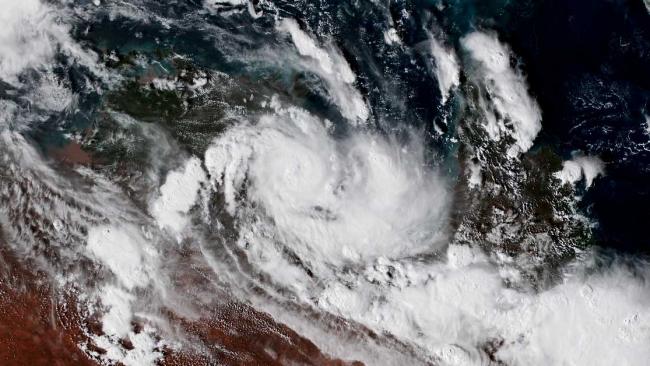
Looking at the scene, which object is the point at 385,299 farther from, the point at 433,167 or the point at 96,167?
the point at 96,167

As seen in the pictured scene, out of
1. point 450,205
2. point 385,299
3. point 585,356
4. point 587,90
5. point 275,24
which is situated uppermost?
point 587,90

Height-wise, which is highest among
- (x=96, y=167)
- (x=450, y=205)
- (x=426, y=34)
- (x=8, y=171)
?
(x=426, y=34)

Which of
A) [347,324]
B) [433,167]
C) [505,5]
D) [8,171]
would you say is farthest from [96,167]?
[505,5]

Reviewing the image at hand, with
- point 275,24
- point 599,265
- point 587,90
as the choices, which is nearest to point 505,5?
point 587,90

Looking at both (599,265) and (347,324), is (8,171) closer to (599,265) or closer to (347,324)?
(347,324)

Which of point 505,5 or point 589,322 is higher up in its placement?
point 505,5

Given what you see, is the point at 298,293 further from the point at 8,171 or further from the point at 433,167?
the point at 8,171

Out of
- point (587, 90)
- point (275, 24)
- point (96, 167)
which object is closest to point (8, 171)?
point (96, 167)

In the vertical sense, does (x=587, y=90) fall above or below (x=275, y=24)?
above
